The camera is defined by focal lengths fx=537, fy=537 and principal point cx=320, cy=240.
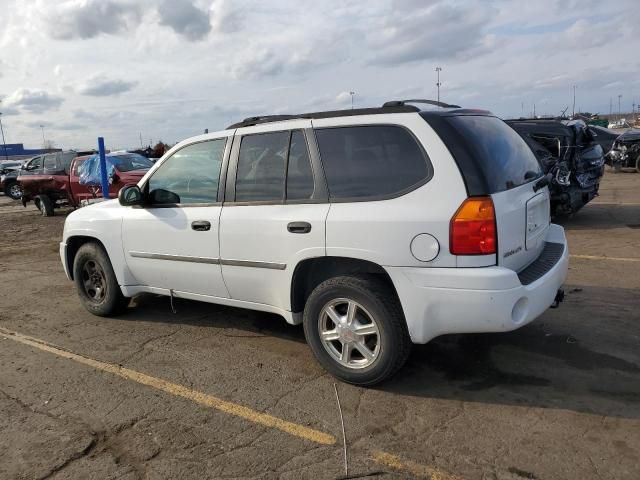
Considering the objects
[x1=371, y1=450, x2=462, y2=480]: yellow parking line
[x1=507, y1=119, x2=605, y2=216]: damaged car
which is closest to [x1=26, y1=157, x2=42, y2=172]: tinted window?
[x1=507, y1=119, x2=605, y2=216]: damaged car

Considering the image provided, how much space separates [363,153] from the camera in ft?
11.8

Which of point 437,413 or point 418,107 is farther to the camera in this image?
point 418,107

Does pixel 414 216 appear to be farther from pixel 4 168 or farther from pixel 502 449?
pixel 4 168

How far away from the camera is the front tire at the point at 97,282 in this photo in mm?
5328

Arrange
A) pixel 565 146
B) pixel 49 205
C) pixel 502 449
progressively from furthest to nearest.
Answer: pixel 49 205 < pixel 565 146 < pixel 502 449

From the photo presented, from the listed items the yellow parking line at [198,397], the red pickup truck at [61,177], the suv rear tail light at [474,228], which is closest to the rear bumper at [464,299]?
the suv rear tail light at [474,228]

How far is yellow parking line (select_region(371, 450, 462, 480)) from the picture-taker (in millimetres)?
2717

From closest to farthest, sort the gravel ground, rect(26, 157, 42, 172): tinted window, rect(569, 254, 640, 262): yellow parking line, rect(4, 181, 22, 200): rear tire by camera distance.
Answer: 1. the gravel ground
2. rect(569, 254, 640, 262): yellow parking line
3. rect(26, 157, 42, 172): tinted window
4. rect(4, 181, 22, 200): rear tire

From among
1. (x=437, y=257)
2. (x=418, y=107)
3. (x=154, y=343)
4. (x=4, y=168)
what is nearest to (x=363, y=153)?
(x=418, y=107)

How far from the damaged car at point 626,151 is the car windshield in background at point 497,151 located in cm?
1630

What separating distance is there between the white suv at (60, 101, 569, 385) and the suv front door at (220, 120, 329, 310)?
0.01 meters

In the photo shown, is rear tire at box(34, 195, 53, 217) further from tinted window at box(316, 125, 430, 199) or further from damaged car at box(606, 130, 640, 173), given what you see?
damaged car at box(606, 130, 640, 173)

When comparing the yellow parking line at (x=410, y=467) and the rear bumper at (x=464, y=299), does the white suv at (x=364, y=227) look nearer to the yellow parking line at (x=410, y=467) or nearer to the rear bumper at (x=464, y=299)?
the rear bumper at (x=464, y=299)

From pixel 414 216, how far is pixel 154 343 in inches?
108
